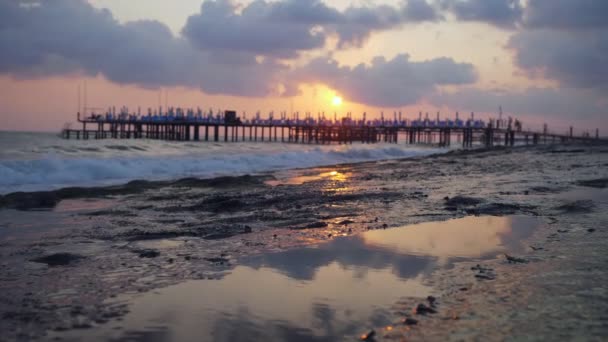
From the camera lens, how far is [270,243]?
6145mm

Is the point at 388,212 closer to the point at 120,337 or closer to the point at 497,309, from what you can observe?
the point at 497,309

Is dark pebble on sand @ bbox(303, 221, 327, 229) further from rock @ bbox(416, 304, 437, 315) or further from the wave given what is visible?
the wave

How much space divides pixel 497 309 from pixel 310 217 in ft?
15.7

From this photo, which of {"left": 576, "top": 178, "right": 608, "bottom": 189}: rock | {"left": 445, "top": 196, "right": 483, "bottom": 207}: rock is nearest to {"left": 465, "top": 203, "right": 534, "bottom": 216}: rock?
{"left": 445, "top": 196, "right": 483, "bottom": 207}: rock

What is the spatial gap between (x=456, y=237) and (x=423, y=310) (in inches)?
112

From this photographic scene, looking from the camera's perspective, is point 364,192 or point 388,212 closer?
point 388,212

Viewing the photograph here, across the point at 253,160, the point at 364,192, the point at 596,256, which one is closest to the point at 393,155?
the point at 253,160

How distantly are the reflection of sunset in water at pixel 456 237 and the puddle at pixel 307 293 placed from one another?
0.04ft

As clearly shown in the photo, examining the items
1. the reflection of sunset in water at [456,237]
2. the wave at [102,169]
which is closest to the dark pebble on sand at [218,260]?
the reflection of sunset in water at [456,237]

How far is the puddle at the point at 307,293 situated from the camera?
10.9ft

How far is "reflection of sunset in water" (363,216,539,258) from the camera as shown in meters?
5.59

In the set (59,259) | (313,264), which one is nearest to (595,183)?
(313,264)

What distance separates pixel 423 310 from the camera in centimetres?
357

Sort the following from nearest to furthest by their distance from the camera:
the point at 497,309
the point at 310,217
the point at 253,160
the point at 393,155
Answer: the point at 497,309 < the point at 310,217 < the point at 253,160 < the point at 393,155
